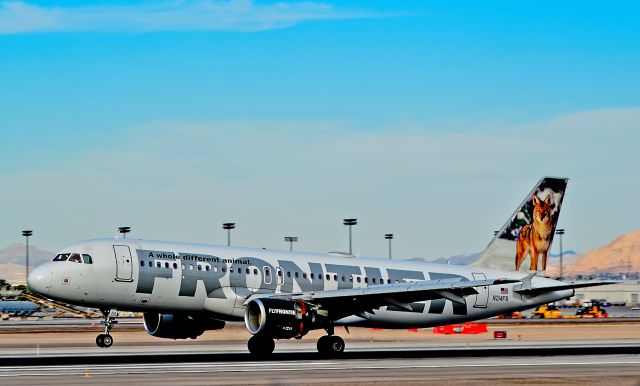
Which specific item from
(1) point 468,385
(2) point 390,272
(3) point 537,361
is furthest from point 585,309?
(1) point 468,385

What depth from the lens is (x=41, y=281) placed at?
43.6m

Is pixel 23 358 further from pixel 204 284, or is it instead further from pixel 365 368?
pixel 365 368

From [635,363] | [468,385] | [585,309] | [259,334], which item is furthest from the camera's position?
[585,309]

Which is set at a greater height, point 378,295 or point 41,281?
point 41,281

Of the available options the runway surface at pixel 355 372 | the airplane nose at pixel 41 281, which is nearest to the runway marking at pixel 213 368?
the runway surface at pixel 355 372

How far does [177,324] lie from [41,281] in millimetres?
6626

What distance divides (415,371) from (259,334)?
865 cm

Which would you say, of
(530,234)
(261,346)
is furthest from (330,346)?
(530,234)

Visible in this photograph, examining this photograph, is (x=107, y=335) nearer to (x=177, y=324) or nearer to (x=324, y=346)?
(x=177, y=324)

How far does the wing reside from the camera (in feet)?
147

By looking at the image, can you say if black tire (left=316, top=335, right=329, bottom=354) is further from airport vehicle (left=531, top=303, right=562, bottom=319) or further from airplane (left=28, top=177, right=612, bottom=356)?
airport vehicle (left=531, top=303, right=562, bottom=319)

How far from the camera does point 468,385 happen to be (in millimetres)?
30766

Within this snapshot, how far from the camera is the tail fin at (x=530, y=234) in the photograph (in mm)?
56562

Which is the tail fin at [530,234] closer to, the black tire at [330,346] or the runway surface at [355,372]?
the black tire at [330,346]
